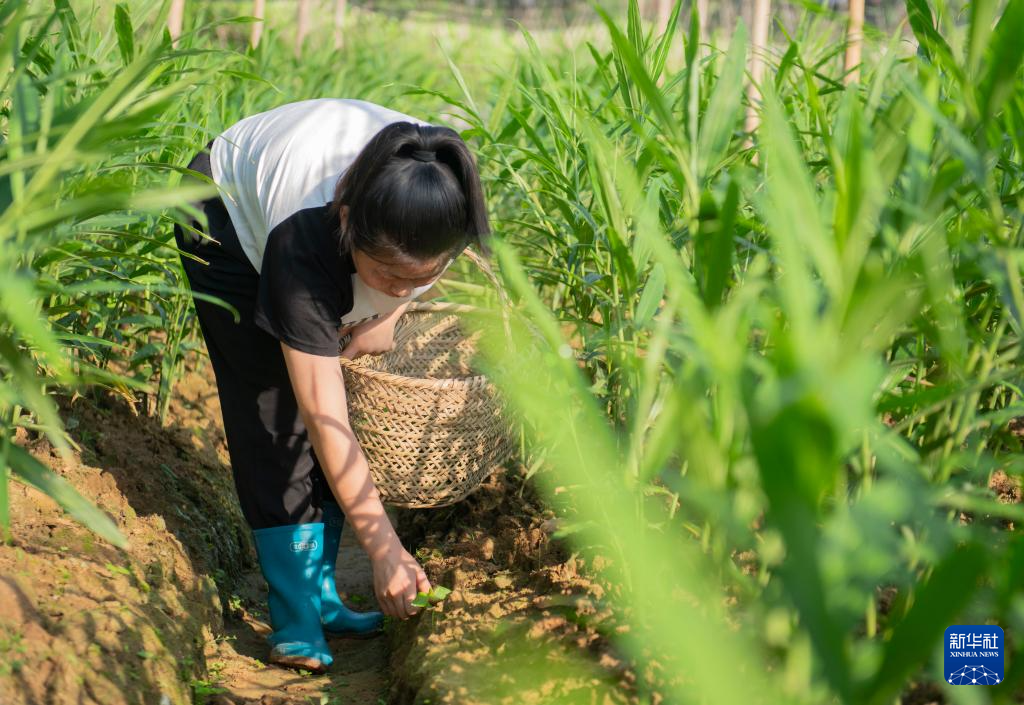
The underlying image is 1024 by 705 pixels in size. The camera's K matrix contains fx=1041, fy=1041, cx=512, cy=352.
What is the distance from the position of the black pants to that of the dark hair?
39cm

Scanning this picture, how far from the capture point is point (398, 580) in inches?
69.6

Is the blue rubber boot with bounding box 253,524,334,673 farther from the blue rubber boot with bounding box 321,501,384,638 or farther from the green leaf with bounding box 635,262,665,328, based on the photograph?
the green leaf with bounding box 635,262,665,328

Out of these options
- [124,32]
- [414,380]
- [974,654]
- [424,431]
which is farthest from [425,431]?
[974,654]

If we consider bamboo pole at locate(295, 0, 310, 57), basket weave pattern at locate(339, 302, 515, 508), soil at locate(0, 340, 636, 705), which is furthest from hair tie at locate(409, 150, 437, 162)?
bamboo pole at locate(295, 0, 310, 57)

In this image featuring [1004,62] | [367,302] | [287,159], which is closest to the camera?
[1004,62]

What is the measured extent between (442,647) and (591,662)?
327 mm

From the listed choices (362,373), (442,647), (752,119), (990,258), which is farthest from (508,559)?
(752,119)

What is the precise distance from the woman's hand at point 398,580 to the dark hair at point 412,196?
52 centimetres

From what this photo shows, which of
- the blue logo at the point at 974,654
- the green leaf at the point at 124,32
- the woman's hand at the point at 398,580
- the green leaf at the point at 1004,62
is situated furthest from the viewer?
the green leaf at the point at 124,32

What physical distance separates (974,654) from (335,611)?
4.78 feet

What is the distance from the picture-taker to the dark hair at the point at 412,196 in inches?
64.9

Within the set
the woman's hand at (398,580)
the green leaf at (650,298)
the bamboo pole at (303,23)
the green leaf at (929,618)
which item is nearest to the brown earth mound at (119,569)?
the woman's hand at (398,580)

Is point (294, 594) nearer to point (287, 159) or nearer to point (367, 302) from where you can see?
point (367, 302)

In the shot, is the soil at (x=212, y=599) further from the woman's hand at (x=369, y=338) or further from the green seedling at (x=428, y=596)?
the woman's hand at (x=369, y=338)
